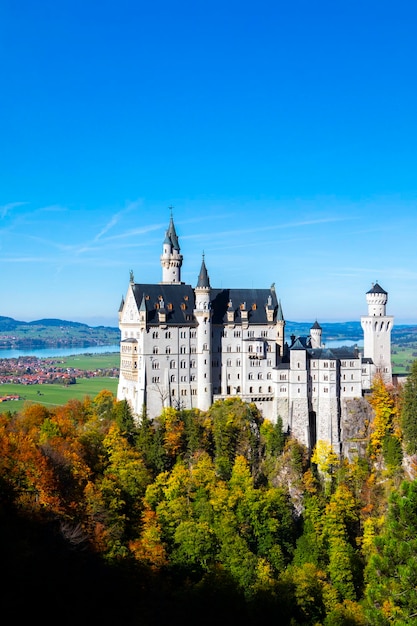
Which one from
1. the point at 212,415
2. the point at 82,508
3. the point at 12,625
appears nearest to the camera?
the point at 12,625

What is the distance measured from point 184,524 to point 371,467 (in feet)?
86.7

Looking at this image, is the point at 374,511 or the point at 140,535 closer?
the point at 140,535

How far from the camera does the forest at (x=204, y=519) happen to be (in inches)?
1900

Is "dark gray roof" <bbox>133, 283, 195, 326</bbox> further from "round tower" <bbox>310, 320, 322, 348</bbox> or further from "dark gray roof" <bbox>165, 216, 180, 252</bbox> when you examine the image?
"round tower" <bbox>310, 320, 322, 348</bbox>

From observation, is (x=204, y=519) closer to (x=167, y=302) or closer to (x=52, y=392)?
(x=167, y=302)

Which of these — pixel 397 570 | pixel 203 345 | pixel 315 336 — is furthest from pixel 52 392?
pixel 397 570

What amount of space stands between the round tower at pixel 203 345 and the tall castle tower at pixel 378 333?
62.6ft

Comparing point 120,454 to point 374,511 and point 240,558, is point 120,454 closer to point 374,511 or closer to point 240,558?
point 240,558

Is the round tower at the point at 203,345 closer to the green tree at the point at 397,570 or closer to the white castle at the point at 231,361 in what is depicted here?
the white castle at the point at 231,361

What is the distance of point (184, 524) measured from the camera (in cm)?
6303

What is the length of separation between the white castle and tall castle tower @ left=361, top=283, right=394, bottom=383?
0.12m

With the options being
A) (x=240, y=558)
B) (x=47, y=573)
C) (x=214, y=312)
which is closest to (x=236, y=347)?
(x=214, y=312)

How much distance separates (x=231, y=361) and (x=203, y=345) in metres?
4.31

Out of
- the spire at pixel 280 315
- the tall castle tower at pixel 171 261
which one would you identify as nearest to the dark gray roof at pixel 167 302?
the tall castle tower at pixel 171 261
